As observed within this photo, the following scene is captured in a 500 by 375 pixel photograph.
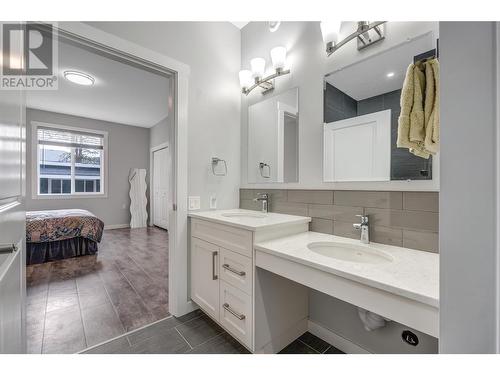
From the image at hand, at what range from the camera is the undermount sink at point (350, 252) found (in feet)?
3.73

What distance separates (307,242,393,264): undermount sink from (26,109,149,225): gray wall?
17.7ft

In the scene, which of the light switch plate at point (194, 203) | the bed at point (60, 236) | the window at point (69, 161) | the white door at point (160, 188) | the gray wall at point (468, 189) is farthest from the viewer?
the white door at point (160, 188)

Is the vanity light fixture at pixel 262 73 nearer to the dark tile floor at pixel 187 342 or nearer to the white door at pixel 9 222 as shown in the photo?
the white door at pixel 9 222

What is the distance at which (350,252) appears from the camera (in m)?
1.27

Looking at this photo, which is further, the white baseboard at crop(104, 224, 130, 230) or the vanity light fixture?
the white baseboard at crop(104, 224, 130, 230)

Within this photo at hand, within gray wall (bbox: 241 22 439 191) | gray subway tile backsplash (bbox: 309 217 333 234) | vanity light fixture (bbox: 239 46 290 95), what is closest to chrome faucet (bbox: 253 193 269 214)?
gray wall (bbox: 241 22 439 191)

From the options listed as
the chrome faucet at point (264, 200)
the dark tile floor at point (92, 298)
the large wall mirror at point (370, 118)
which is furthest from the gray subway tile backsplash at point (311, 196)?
the dark tile floor at point (92, 298)

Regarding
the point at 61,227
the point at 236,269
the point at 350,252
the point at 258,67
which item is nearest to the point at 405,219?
the point at 350,252

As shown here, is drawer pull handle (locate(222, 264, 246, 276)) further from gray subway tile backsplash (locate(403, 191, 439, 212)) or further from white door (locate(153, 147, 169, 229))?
white door (locate(153, 147, 169, 229))

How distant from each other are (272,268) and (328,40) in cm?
144

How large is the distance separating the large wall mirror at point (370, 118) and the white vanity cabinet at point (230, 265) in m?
0.52

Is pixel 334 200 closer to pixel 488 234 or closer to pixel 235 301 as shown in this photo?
pixel 235 301

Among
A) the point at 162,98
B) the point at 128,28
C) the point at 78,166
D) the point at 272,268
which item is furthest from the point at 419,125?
the point at 78,166

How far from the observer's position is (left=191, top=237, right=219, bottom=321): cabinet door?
153cm
